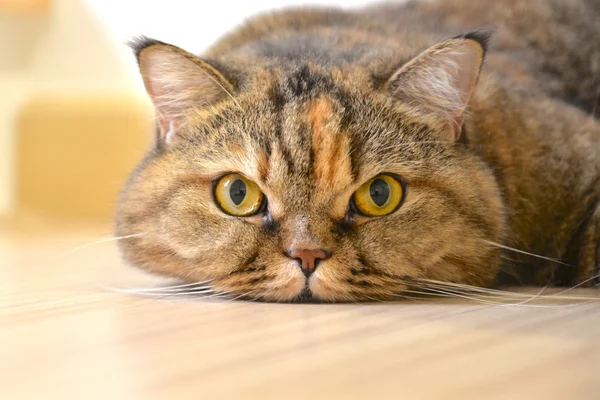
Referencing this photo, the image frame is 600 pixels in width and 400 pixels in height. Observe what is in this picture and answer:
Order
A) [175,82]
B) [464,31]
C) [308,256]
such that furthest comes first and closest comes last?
[464,31] → [175,82] → [308,256]

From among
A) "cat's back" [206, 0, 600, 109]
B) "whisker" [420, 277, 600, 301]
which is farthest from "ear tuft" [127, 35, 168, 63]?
"whisker" [420, 277, 600, 301]

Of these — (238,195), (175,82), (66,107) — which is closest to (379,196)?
(238,195)

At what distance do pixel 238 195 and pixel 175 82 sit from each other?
257mm

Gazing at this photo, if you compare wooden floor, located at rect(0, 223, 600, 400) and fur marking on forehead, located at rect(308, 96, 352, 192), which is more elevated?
fur marking on forehead, located at rect(308, 96, 352, 192)

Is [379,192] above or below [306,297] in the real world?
above

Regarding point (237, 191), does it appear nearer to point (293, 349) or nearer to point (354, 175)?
point (354, 175)

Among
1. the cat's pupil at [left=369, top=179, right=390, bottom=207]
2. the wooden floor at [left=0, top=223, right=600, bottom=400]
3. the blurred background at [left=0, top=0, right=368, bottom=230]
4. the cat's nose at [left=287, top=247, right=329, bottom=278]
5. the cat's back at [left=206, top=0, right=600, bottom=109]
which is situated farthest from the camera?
the blurred background at [left=0, top=0, right=368, bottom=230]

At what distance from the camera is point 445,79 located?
1.25 metres

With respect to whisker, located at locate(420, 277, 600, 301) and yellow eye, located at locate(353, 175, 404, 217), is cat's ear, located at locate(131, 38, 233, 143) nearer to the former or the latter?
yellow eye, located at locate(353, 175, 404, 217)

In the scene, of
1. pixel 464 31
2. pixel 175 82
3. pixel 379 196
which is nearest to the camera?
pixel 379 196

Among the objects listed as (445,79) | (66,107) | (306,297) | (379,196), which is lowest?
(66,107)

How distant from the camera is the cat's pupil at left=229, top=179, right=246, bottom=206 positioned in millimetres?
1168

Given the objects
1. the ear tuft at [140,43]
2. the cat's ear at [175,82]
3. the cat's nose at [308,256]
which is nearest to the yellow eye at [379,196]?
the cat's nose at [308,256]

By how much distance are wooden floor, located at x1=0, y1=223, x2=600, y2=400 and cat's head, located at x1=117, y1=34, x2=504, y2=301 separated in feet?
0.22
